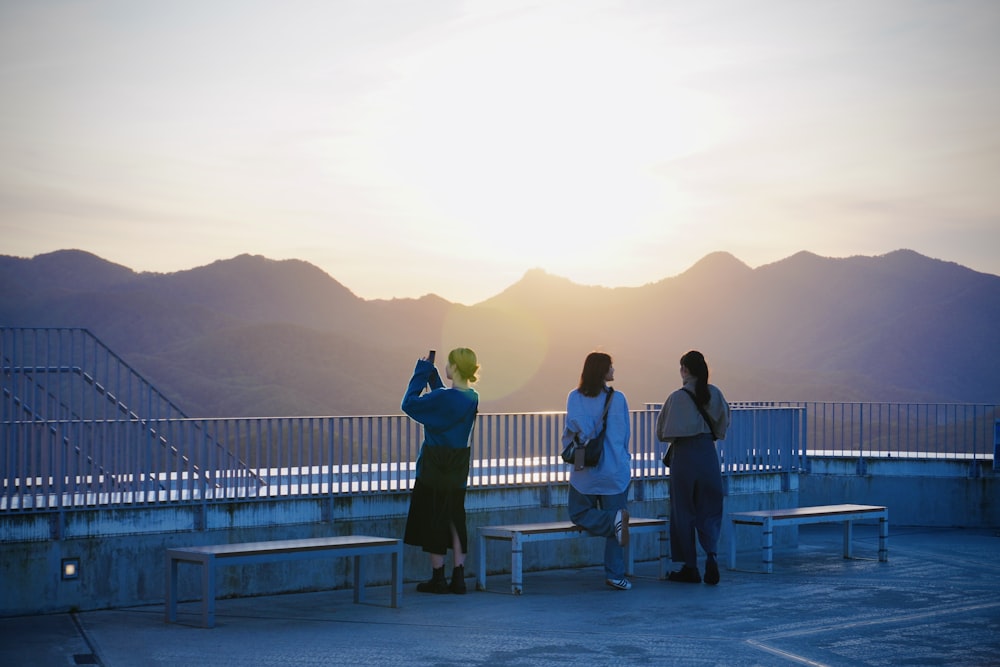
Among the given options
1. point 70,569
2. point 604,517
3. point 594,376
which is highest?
point 594,376

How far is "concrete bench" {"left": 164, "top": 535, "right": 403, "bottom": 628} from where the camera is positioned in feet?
34.1

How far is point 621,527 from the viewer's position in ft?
41.7

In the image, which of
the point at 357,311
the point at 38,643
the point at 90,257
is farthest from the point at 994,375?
the point at 38,643

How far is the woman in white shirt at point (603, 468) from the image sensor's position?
41.4 feet

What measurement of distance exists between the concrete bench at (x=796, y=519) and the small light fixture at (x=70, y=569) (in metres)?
6.91

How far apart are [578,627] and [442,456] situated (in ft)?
7.80

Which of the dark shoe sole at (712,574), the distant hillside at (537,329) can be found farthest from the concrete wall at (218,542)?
the distant hillside at (537,329)

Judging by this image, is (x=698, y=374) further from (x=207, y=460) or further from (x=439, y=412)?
(x=207, y=460)

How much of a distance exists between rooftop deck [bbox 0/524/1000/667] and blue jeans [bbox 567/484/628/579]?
0.27 metres

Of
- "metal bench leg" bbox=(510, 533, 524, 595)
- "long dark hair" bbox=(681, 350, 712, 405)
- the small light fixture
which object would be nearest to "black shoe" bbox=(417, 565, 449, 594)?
"metal bench leg" bbox=(510, 533, 524, 595)

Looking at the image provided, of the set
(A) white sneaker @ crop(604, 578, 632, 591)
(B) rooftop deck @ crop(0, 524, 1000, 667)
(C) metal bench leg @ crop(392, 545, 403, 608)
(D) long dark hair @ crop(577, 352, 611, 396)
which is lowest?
(B) rooftop deck @ crop(0, 524, 1000, 667)

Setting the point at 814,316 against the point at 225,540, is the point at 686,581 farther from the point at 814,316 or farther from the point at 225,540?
the point at 814,316

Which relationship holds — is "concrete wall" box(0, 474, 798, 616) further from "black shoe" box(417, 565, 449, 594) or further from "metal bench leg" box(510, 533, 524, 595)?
"metal bench leg" box(510, 533, 524, 595)

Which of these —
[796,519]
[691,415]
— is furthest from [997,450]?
[691,415]
